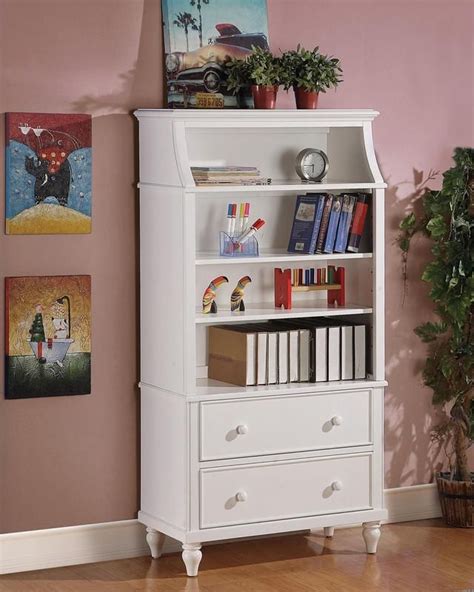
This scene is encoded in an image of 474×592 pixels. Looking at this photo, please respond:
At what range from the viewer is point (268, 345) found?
4477 mm

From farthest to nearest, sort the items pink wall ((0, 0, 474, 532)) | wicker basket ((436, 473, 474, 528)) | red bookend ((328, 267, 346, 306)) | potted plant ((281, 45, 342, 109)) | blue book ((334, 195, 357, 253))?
1. wicker basket ((436, 473, 474, 528))
2. red bookend ((328, 267, 346, 306))
3. blue book ((334, 195, 357, 253))
4. potted plant ((281, 45, 342, 109))
5. pink wall ((0, 0, 474, 532))

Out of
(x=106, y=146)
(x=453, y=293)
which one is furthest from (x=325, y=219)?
(x=106, y=146)

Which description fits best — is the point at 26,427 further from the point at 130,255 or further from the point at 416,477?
the point at 416,477

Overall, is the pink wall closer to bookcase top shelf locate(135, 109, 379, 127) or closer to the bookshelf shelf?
bookcase top shelf locate(135, 109, 379, 127)

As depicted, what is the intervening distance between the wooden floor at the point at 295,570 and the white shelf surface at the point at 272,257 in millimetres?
1131

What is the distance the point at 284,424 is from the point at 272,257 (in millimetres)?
619

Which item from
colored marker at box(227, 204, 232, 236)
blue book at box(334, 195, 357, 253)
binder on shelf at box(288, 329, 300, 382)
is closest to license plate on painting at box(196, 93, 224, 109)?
colored marker at box(227, 204, 232, 236)

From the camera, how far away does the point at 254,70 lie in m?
4.40

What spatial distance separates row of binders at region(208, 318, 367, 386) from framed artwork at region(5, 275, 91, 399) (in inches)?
19.8

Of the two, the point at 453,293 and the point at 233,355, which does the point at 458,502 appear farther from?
the point at 233,355

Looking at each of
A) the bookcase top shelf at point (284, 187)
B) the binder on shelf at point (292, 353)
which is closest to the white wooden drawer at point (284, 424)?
the binder on shelf at point (292, 353)

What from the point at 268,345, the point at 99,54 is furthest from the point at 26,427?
the point at 99,54

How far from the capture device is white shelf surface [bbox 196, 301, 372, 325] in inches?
172

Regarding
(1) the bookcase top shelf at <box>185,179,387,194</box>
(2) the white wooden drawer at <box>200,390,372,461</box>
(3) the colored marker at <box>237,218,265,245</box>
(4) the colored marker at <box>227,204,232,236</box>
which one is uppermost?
(1) the bookcase top shelf at <box>185,179,387,194</box>
